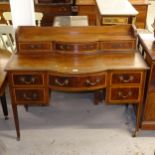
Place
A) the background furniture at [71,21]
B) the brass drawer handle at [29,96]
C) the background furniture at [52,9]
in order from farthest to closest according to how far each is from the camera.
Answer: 1. the background furniture at [52,9]
2. the background furniture at [71,21]
3. the brass drawer handle at [29,96]

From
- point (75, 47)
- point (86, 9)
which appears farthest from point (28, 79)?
point (86, 9)

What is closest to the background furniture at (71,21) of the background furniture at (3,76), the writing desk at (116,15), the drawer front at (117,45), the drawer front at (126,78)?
the writing desk at (116,15)

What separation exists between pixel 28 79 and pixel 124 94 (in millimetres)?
742

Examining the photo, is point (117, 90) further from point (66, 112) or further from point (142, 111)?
point (66, 112)

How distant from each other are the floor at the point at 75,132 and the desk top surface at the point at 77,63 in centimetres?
69

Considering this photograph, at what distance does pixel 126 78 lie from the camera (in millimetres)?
1893

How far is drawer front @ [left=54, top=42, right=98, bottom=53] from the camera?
6.64 feet

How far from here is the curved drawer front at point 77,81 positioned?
72.6 inches

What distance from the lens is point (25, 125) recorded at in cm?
235

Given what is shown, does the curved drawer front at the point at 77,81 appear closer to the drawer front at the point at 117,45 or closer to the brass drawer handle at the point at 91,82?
the brass drawer handle at the point at 91,82

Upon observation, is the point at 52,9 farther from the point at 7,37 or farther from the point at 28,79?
the point at 28,79

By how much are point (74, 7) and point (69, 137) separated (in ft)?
8.11

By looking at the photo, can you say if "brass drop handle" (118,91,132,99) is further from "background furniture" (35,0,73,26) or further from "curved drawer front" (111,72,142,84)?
"background furniture" (35,0,73,26)

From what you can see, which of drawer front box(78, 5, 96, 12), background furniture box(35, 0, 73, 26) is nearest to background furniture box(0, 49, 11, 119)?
background furniture box(35, 0, 73, 26)
